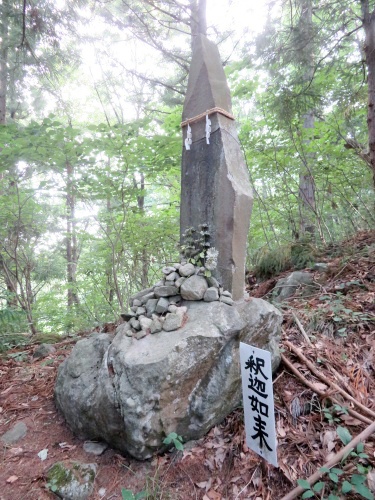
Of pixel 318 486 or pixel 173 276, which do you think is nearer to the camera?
pixel 318 486

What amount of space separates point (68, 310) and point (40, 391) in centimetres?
544

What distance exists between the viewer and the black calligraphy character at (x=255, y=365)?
1800mm

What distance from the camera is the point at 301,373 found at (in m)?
2.62

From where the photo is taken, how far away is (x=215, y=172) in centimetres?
288

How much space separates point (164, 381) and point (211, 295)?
2.79 ft

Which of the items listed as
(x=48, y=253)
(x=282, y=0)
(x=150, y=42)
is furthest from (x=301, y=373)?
(x=48, y=253)

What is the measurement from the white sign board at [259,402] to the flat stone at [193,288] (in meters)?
0.79

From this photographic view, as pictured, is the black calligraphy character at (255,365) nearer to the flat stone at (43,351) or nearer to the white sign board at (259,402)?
the white sign board at (259,402)

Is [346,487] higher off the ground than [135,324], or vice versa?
[135,324]

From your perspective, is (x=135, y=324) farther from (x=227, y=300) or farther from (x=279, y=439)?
(x=279, y=439)

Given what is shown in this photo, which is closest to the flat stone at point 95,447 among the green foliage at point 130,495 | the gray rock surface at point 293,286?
the green foliage at point 130,495

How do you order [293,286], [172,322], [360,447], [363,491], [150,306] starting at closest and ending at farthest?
[363,491], [360,447], [172,322], [150,306], [293,286]

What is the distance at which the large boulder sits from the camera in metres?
2.09

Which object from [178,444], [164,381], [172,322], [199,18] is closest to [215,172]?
[172,322]
